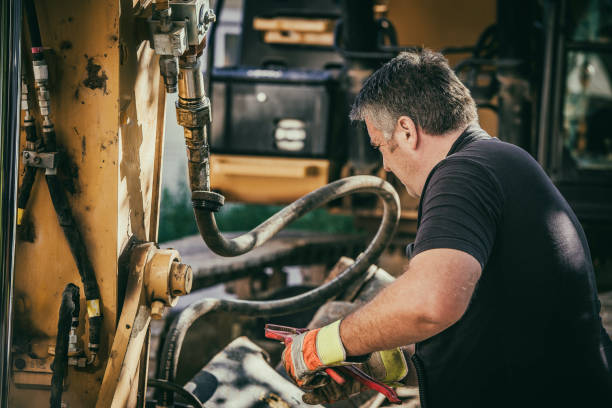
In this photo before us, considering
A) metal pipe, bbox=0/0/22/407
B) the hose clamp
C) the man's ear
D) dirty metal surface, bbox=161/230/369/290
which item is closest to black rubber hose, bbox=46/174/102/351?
the hose clamp

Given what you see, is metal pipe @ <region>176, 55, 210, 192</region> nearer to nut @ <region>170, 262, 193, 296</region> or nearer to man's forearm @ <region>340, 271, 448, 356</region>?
nut @ <region>170, 262, 193, 296</region>

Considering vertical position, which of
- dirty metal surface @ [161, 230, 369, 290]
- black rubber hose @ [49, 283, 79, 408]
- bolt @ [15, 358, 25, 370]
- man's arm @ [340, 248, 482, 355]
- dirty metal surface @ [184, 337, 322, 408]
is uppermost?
man's arm @ [340, 248, 482, 355]

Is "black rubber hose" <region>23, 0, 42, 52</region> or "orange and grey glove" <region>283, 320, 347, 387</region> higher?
"black rubber hose" <region>23, 0, 42, 52</region>

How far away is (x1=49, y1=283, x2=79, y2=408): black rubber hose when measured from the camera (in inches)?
70.7

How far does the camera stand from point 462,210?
1621mm

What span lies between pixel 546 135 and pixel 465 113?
2.59m

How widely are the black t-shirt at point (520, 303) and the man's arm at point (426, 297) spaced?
12cm

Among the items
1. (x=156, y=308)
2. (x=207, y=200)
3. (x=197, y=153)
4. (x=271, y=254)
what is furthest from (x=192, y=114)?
(x=271, y=254)

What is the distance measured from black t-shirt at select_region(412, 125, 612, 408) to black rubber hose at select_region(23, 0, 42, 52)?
105cm

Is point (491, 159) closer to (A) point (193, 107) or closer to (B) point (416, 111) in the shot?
(B) point (416, 111)

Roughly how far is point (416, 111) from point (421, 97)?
41 mm

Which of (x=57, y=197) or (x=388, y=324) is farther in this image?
(x=57, y=197)

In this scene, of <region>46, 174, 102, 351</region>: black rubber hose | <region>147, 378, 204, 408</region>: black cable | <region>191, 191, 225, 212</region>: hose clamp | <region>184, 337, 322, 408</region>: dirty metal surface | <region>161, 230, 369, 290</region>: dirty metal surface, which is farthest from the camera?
<region>161, 230, 369, 290</region>: dirty metal surface

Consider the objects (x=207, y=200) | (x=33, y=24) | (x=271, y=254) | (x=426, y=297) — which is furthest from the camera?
(x=271, y=254)
